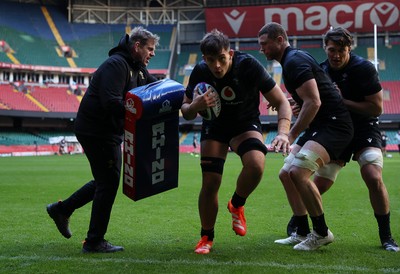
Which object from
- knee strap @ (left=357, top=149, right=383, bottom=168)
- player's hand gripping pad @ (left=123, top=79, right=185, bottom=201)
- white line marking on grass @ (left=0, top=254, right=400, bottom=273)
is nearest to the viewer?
white line marking on grass @ (left=0, top=254, right=400, bottom=273)

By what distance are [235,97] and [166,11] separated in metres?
58.3

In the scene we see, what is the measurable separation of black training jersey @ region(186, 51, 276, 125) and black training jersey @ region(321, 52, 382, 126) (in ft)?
3.28

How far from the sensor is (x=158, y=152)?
5355 millimetres

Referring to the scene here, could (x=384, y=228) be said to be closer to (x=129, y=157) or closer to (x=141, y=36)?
(x=129, y=157)

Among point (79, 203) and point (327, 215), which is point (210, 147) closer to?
point (79, 203)

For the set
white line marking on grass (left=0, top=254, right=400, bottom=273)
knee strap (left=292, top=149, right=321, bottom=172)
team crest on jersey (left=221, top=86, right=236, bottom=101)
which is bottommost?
white line marking on grass (left=0, top=254, right=400, bottom=273)

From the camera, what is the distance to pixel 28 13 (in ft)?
187

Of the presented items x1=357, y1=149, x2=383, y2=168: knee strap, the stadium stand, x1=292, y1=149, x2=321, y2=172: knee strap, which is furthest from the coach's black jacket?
the stadium stand

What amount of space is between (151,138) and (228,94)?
91 cm

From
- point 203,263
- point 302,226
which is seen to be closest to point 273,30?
point 302,226

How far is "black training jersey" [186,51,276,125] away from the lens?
5059mm

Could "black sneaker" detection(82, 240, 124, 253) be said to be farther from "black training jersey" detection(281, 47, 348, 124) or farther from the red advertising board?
the red advertising board

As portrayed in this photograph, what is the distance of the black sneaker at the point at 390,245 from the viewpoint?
5.12m

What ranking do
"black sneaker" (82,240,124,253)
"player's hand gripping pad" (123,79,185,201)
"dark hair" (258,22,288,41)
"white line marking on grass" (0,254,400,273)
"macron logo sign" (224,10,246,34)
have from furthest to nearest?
"macron logo sign" (224,10,246,34) < "dark hair" (258,22,288,41) < "black sneaker" (82,240,124,253) < "player's hand gripping pad" (123,79,185,201) < "white line marking on grass" (0,254,400,273)
